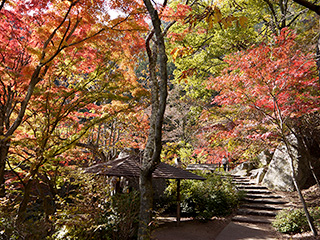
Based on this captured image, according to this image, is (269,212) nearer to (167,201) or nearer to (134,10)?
(167,201)

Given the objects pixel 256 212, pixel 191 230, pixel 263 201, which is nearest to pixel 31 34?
pixel 191 230

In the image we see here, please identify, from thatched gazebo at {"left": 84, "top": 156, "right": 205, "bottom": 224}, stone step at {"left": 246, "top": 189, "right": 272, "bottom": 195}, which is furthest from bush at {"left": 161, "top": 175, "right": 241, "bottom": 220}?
thatched gazebo at {"left": 84, "top": 156, "right": 205, "bottom": 224}

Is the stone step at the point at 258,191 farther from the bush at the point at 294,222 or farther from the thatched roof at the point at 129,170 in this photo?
the thatched roof at the point at 129,170

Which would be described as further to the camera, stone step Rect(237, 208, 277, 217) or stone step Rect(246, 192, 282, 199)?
stone step Rect(246, 192, 282, 199)

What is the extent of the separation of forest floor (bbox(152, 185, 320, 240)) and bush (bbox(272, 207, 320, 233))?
0.52ft

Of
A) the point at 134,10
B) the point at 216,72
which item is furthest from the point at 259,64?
the point at 216,72

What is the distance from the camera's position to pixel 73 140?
11.4 ft

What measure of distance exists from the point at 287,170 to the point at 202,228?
5199 mm

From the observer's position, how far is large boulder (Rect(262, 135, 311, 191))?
8.60m

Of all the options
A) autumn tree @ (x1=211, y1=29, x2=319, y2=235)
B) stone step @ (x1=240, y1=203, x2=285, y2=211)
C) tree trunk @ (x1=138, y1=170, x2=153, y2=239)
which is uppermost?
autumn tree @ (x1=211, y1=29, x2=319, y2=235)

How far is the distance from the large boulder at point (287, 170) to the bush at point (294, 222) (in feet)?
9.56

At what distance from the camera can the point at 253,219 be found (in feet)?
22.2

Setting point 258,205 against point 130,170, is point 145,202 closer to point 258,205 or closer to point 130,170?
point 130,170

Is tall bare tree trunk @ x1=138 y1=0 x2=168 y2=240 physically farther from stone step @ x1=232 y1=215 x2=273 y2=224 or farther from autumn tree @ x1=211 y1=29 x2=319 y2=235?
stone step @ x1=232 y1=215 x2=273 y2=224
